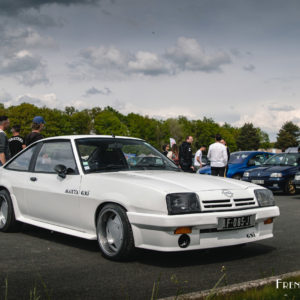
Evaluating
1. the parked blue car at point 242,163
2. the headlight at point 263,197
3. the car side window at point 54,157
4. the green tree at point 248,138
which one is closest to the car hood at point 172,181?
the headlight at point 263,197

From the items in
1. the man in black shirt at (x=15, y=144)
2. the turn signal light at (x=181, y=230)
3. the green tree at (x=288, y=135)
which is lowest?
the turn signal light at (x=181, y=230)

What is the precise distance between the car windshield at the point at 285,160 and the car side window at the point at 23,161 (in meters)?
12.2

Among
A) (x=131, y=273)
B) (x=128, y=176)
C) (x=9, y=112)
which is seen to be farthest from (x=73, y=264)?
(x=9, y=112)

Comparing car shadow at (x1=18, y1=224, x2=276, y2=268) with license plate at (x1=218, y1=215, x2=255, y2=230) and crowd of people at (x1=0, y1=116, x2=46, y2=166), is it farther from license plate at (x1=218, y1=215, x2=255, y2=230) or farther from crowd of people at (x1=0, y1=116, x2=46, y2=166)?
crowd of people at (x1=0, y1=116, x2=46, y2=166)

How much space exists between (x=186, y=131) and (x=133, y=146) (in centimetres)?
13003

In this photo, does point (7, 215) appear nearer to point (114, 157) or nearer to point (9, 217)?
point (9, 217)

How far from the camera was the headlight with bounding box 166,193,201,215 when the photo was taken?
195 inches

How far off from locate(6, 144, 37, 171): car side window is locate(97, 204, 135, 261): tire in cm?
218

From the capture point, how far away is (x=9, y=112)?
91.4 meters

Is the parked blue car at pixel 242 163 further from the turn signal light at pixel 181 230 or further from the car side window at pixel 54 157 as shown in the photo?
the turn signal light at pixel 181 230

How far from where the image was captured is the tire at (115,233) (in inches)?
203

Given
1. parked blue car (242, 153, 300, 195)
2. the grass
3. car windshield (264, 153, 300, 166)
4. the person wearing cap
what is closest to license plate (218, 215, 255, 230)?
the grass

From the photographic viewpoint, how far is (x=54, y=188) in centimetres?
634

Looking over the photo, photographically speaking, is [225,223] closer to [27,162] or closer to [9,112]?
[27,162]
